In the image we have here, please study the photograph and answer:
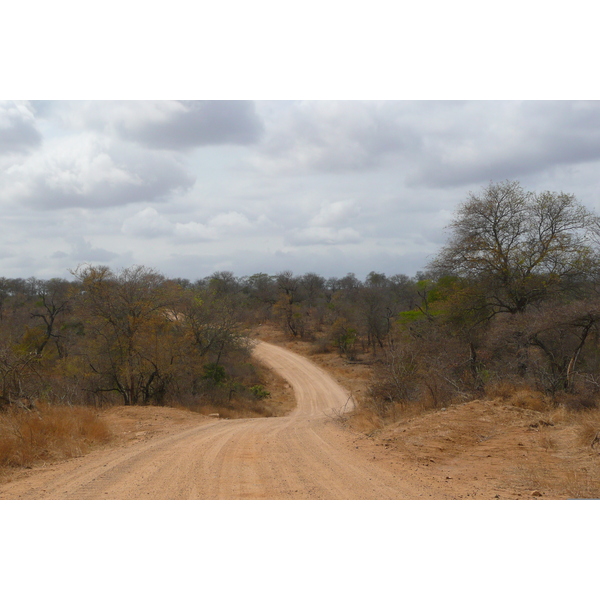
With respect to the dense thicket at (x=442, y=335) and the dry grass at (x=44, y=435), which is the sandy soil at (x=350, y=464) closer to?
the dry grass at (x=44, y=435)

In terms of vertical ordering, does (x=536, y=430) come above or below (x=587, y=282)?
below

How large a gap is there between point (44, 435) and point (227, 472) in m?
4.66

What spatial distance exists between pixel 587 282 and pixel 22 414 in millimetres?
19472

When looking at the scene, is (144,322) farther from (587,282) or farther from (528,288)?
(587,282)

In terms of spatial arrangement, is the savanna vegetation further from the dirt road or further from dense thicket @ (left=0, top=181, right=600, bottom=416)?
the dirt road

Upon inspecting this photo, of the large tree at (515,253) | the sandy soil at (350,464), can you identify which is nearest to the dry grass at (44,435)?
the sandy soil at (350,464)

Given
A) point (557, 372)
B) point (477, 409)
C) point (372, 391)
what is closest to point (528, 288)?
point (557, 372)

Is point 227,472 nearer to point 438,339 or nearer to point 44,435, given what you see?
point 44,435

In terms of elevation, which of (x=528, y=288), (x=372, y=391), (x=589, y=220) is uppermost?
(x=589, y=220)

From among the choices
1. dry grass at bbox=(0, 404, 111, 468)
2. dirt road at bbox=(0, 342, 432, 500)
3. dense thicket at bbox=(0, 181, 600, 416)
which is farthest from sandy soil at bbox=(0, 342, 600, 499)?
dense thicket at bbox=(0, 181, 600, 416)

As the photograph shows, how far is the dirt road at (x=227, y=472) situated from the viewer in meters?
7.30

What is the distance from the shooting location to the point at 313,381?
1735 inches

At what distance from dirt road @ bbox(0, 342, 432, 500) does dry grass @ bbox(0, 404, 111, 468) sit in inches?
21.4

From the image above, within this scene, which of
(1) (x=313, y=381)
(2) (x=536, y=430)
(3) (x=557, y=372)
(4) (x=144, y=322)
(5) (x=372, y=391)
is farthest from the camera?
(1) (x=313, y=381)
